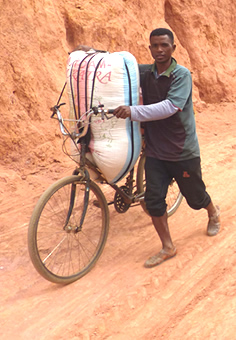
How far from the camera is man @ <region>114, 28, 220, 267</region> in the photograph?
3.26m

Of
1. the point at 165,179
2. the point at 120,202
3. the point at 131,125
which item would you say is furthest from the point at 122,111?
Answer: the point at 120,202

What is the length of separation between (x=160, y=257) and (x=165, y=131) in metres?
1.08

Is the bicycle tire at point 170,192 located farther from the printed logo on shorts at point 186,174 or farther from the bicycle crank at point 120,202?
the printed logo on shorts at point 186,174

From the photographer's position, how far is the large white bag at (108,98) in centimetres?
334

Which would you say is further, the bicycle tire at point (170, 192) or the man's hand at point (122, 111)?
the bicycle tire at point (170, 192)

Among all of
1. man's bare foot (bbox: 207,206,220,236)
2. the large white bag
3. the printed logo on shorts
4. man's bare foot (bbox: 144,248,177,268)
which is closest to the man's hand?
the large white bag

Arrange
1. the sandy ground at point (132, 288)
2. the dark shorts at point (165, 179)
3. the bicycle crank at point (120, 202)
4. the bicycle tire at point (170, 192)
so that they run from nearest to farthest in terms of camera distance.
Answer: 1. the sandy ground at point (132, 288)
2. the dark shorts at point (165, 179)
3. the bicycle crank at point (120, 202)
4. the bicycle tire at point (170, 192)

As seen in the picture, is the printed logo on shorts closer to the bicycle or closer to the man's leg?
the man's leg

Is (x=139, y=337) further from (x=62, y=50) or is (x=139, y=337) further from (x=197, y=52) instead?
(x=197, y=52)

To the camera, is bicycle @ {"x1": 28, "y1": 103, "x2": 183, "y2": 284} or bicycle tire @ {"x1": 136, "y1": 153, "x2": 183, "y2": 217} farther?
bicycle tire @ {"x1": 136, "y1": 153, "x2": 183, "y2": 217}

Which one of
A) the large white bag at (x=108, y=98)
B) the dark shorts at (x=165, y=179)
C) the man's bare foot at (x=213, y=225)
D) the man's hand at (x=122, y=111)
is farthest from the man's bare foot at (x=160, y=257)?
the man's hand at (x=122, y=111)

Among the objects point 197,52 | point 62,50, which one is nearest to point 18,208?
point 62,50

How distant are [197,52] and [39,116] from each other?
184 inches

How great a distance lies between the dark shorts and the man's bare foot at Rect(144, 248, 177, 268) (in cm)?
35
